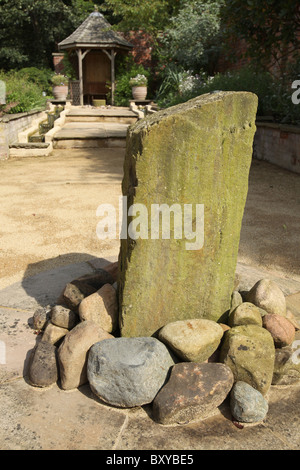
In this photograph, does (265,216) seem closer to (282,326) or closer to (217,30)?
(282,326)

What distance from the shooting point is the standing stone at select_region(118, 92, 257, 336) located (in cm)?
203

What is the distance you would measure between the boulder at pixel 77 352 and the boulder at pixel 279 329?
3.24 ft

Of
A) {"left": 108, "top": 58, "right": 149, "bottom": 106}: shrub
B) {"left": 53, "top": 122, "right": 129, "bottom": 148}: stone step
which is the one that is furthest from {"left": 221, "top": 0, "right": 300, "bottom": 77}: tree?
{"left": 108, "top": 58, "right": 149, "bottom": 106}: shrub

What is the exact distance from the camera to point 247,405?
6.15ft

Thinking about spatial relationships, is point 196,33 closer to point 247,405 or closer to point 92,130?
point 92,130

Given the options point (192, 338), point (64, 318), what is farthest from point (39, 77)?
point (192, 338)

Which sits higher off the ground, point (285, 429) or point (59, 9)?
point (59, 9)

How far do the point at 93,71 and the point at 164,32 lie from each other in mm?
5952

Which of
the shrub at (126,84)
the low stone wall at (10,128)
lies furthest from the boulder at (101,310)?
the shrub at (126,84)

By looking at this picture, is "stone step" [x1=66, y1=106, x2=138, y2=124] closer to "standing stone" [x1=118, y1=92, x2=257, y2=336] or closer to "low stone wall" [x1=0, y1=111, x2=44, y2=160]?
"low stone wall" [x1=0, y1=111, x2=44, y2=160]

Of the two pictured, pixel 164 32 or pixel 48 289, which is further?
pixel 164 32

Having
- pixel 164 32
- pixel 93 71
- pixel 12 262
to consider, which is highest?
pixel 164 32
